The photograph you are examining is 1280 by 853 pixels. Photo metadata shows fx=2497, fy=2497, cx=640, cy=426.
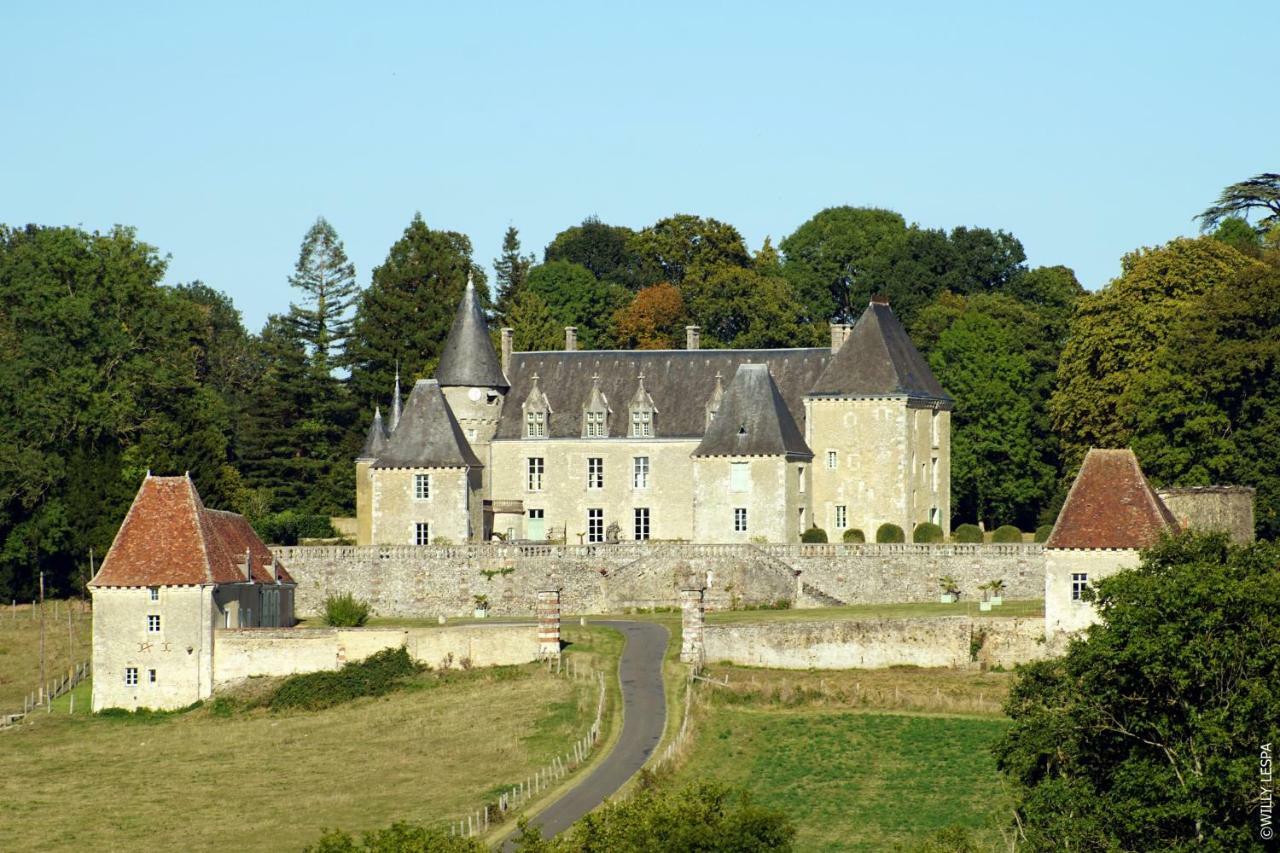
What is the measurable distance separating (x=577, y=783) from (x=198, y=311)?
121 ft

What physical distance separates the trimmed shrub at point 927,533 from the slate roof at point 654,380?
201 inches

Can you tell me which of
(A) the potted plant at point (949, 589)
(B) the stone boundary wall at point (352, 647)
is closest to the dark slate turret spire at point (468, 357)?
(A) the potted plant at point (949, 589)

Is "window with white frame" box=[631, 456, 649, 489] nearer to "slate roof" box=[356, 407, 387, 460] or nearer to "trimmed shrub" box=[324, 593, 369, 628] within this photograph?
"slate roof" box=[356, 407, 387, 460]

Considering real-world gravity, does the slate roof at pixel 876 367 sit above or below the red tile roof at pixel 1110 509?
above

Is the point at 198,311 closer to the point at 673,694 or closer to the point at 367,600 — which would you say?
the point at 367,600

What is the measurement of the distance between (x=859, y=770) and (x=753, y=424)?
77.9 ft

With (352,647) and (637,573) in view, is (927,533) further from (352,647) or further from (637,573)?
(352,647)

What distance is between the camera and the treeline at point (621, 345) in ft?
220

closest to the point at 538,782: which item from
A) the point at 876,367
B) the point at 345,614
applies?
the point at 345,614

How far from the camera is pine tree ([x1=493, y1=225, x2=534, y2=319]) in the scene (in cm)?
10069

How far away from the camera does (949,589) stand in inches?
2547

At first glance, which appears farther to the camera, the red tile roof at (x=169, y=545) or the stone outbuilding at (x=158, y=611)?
the red tile roof at (x=169, y=545)

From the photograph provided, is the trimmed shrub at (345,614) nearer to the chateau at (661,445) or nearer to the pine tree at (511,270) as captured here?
the chateau at (661,445)

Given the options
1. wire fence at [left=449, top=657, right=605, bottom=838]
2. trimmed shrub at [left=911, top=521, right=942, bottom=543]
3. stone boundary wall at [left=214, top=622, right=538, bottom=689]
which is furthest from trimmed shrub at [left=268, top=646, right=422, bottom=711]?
trimmed shrub at [left=911, top=521, right=942, bottom=543]
